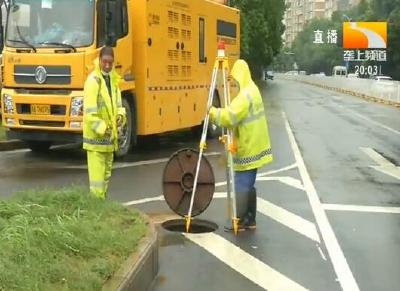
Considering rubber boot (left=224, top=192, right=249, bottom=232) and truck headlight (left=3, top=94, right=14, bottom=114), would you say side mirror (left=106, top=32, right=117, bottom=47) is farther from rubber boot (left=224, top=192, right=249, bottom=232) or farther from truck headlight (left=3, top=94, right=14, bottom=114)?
rubber boot (left=224, top=192, right=249, bottom=232)

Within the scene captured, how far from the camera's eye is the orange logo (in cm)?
7600

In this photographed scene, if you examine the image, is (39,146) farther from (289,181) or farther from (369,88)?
(369,88)

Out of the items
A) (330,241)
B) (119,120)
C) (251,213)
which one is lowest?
(330,241)

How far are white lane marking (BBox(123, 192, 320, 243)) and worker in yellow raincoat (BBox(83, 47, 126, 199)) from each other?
1.49 m

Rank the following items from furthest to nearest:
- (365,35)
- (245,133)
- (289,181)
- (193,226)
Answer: (365,35) < (289,181) < (193,226) < (245,133)

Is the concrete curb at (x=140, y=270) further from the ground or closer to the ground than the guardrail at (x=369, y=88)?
closer to the ground

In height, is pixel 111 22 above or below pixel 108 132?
above

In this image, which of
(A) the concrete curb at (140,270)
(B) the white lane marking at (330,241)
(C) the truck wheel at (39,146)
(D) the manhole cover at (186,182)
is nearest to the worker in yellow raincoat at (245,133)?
(D) the manhole cover at (186,182)

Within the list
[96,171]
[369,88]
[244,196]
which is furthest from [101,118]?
[369,88]

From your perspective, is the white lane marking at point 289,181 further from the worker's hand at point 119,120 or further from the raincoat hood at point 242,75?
the worker's hand at point 119,120

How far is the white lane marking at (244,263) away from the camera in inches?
234

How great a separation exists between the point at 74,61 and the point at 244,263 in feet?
21.8

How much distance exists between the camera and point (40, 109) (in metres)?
12.5

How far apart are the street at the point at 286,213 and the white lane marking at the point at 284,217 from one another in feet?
0.04
